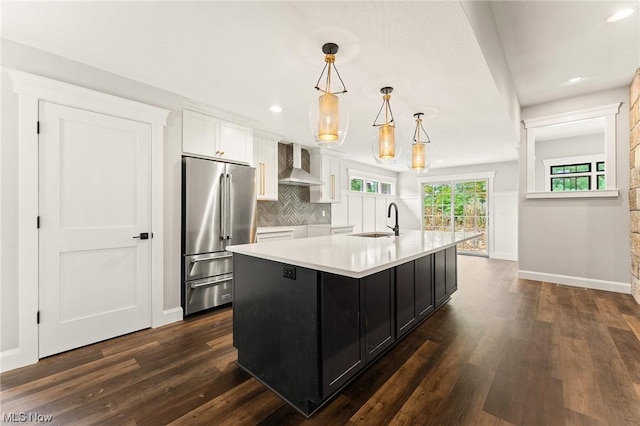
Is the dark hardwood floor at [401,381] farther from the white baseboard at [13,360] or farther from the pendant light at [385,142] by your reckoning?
the pendant light at [385,142]

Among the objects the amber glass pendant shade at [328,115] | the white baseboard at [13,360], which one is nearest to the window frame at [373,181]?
A: the amber glass pendant shade at [328,115]

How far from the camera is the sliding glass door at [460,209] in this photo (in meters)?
7.03

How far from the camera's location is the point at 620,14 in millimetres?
2301

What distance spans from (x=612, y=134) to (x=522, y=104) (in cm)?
118

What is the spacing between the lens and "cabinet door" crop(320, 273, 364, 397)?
5.03ft

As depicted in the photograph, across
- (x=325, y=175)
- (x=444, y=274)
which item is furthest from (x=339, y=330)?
(x=325, y=175)

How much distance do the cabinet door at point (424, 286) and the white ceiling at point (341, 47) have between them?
1297 millimetres

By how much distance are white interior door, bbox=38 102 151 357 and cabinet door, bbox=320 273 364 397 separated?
2057 millimetres

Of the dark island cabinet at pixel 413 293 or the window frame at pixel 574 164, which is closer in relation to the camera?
the dark island cabinet at pixel 413 293

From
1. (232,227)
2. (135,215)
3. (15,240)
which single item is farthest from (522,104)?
(15,240)

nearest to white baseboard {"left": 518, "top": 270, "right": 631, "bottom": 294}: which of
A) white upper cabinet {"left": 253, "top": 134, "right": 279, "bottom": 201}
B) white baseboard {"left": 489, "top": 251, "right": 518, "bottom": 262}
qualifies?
white baseboard {"left": 489, "top": 251, "right": 518, "bottom": 262}

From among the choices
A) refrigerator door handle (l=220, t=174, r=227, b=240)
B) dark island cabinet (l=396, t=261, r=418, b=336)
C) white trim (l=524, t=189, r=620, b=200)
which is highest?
white trim (l=524, t=189, r=620, b=200)

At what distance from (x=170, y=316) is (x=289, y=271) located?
6.41 feet

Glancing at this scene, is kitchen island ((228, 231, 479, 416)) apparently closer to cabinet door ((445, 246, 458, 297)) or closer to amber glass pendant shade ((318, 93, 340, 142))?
amber glass pendant shade ((318, 93, 340, 142))
